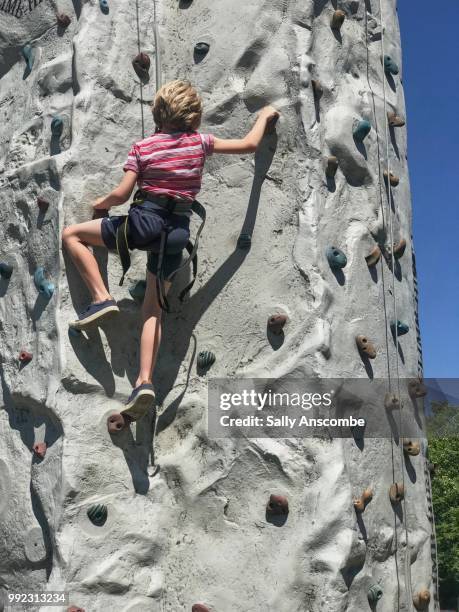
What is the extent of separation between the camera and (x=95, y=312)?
3621mm

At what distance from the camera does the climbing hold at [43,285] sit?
380cm

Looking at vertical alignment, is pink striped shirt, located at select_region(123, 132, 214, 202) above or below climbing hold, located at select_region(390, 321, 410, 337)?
above

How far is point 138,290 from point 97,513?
40.6 inches

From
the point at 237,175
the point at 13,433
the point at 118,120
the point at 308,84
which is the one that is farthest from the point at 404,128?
the point at 13,433

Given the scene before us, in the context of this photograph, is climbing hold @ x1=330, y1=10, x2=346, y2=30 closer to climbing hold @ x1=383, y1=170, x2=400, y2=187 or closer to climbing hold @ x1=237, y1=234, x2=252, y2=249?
climbing hold @ x1=383, y1=170, x2=400, y2=187

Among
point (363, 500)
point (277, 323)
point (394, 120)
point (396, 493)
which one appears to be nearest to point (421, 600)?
point (396, 493)

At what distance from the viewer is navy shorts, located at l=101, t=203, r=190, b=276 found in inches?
145

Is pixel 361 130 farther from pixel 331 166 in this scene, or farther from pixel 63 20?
pixel 63 20

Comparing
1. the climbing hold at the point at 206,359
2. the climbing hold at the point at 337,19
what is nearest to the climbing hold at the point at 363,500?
the climbing hold at the point at 206,359

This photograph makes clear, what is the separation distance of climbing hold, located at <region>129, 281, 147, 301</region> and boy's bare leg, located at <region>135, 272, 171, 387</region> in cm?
10

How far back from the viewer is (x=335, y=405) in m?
3.68

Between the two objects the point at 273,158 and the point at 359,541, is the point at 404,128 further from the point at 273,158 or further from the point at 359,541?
the point at 359,541

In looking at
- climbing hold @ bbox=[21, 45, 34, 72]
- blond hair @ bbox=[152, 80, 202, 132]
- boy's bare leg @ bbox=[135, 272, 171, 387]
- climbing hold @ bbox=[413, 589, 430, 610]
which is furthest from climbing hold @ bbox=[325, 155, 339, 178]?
climbing hold @ bbox=[413, 589, 430, 610]

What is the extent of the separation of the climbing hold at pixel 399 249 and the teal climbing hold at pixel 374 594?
1643 mm
